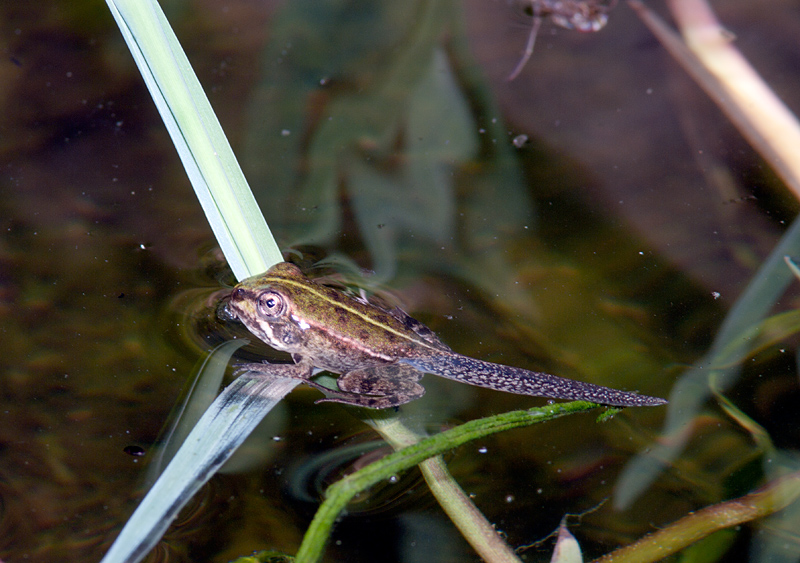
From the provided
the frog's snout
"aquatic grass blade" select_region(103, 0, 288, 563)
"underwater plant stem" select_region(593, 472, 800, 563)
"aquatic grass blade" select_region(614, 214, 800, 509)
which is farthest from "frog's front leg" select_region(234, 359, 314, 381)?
"aquatic grass blade" select_region(614, 214, 800, 509)

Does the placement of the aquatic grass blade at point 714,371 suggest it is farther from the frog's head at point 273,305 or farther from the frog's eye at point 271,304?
the frog's eye at point 271,304

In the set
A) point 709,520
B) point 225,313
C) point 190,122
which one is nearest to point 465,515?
point 709,520

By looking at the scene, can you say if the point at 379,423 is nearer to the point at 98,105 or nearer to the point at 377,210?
the point at 377,210

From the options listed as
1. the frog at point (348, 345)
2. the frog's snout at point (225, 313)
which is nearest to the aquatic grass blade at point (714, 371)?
the frog at point (348, 345)

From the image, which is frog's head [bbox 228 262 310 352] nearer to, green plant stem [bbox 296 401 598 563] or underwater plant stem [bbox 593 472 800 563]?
green plant stem [bbox 296 401 598 563]

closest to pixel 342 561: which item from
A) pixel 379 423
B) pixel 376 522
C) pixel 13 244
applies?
pixel 376 522
